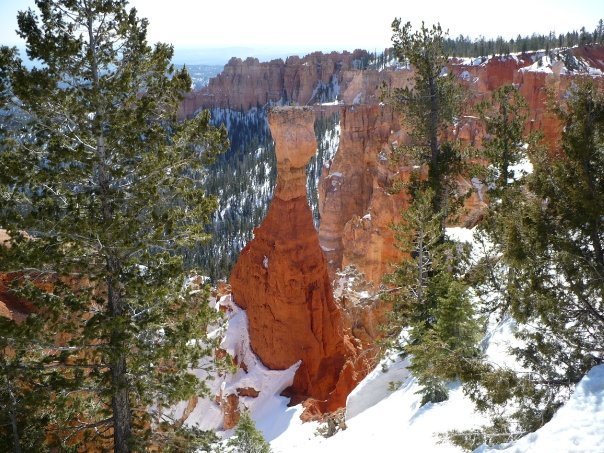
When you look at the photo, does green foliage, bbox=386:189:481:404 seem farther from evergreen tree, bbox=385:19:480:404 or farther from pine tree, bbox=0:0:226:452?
pine tree, bbox=0:0:226:452

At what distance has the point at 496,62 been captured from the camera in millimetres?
65625

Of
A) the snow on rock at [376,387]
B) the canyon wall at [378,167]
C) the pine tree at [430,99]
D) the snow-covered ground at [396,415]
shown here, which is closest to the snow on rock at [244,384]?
the snow-covered ground at [396,415]

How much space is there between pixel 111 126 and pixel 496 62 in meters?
68.9

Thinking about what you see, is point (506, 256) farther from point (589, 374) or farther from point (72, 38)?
point (72, 38)

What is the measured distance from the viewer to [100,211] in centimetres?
756

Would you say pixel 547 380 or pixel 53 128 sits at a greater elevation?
pixel 53 128

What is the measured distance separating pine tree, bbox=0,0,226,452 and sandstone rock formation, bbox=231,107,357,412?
44.1 ft

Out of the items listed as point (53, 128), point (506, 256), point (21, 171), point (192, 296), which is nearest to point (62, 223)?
point (21, 171)

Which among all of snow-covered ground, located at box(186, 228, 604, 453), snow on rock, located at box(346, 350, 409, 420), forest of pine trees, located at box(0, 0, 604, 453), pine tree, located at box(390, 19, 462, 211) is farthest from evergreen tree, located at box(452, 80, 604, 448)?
pine tree, located at box(390, 19, 462, 211)

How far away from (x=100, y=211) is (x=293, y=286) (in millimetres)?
14564

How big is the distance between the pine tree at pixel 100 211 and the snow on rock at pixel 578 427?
508 cm

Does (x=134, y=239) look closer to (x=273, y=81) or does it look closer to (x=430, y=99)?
(x=430, y=99)

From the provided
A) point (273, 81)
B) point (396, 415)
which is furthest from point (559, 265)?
point (273, 81)

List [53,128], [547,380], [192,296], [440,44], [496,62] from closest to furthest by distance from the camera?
[547,380], [53,128], [192,296], [440,44], [496,62]
